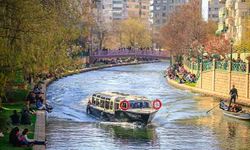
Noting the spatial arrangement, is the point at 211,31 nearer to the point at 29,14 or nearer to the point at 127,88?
→ the point at 127,88

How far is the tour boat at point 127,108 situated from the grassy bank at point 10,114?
6.31 m

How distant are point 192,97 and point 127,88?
53.9ft

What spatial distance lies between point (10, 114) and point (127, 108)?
828cm

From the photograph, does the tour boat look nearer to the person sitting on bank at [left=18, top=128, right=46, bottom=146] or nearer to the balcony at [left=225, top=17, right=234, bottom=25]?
the person sitting on bank at [left=18, top=128, right=46, bottom=146]

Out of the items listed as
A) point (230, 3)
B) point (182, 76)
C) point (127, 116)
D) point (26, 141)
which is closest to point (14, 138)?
point (26, 141)

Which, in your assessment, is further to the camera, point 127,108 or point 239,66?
point 239,66

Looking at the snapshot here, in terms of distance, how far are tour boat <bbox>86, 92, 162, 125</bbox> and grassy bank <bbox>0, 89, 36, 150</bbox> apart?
20.7 feet

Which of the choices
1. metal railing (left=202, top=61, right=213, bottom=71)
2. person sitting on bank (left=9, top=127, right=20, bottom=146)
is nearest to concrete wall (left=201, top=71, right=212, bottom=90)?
metal railing (left=202, top=61, right=213, bottom=71)

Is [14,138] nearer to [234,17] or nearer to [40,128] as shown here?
[40,128]

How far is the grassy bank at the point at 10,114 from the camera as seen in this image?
3042 cm

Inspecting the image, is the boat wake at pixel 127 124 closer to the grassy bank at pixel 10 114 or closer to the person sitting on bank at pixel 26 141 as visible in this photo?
the grassy bank at pixel 10 114

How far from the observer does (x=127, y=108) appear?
4425cm

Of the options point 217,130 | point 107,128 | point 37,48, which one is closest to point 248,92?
point 217,130

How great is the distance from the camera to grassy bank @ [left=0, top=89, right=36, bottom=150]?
3042 cm
